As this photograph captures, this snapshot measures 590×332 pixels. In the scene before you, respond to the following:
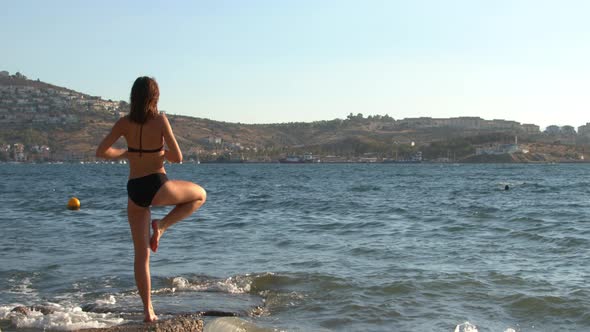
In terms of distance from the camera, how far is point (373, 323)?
8742 millimetres

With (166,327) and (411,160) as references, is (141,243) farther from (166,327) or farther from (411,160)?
(411,160)

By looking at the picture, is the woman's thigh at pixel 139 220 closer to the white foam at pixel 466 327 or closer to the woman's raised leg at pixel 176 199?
the woman's raised leg at pixel 176 199

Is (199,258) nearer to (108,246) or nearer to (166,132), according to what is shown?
(108,246)

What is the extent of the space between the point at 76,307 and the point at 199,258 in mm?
5058

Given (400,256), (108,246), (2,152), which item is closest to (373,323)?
(400,256)

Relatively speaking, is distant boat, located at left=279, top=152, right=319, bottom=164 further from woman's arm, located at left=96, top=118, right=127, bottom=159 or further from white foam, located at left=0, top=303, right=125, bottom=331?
woman's arm, located at left=96, top=118, right=127, bottom=159

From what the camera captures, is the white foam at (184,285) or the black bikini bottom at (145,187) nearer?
the black bikini bottom at (145,187)

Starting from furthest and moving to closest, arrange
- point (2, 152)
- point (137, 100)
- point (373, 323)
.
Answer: point (2, 152) < point (373, 323) < point (137, 100)

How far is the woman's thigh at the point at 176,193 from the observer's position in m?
5.80

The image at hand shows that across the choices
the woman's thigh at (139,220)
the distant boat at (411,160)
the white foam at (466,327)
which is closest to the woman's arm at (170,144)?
the woman's thigh at (139,220)

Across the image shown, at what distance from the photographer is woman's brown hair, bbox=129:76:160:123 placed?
5809mm

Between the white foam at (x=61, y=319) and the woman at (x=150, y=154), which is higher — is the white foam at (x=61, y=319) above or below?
below

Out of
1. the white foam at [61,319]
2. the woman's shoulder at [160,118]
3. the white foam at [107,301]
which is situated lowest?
the white foam at [107,301]

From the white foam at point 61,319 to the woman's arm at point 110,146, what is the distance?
7.85 feet
